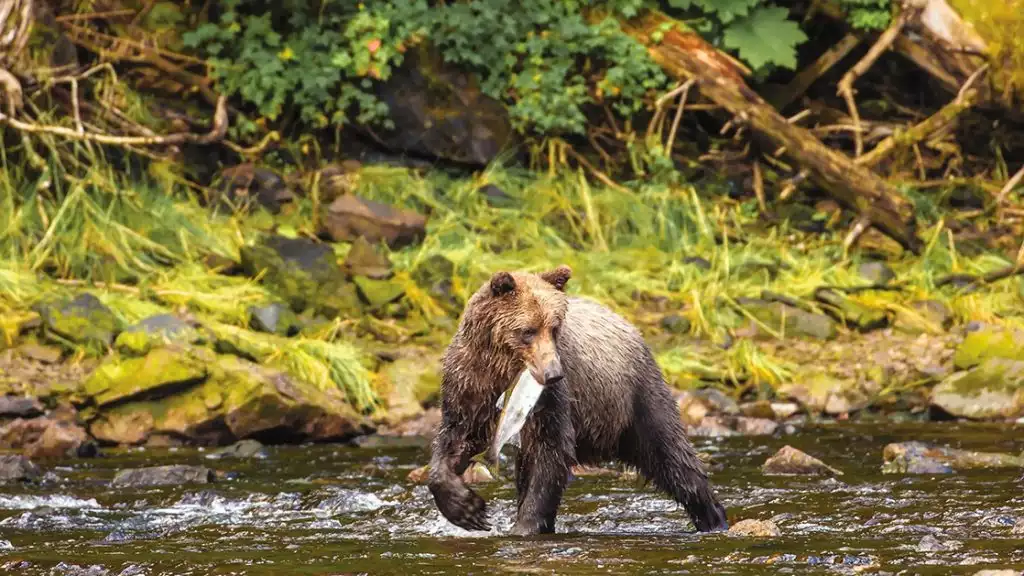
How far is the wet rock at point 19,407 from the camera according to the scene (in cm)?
1067

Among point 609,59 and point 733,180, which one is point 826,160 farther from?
point 609,59

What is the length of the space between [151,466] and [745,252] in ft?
A: 23.1

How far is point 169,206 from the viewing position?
13.9 meters

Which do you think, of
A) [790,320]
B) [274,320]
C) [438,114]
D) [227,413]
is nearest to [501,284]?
[227,413]

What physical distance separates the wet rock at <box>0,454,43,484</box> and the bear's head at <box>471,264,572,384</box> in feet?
11.3

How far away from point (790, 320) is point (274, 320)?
4.50 meters

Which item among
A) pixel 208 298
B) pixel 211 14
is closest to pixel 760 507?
pixel 208 298

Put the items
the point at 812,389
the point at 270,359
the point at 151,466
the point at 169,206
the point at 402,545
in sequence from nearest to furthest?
1. the point at 402,545
2. the point at 151,466
3. the point at 270,359
4. the point at 812,389
5. the point at 169,206

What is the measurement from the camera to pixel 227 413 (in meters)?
11.0

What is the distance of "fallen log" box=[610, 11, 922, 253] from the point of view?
15.3 metres

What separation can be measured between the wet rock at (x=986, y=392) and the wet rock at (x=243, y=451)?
5157 mm

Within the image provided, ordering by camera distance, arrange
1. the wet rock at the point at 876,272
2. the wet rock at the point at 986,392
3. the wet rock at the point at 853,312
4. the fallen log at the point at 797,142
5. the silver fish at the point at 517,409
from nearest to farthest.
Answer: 1. the silver fish at the point at 517,409
2. the wet rock at the point at 986,392
3. the wet rock at the point at 853,312
4. the wet rock at the point at 876,272
5. the fallen log at the point at 797,142

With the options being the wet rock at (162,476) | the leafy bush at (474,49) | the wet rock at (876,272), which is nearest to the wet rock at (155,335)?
the wet rock at (162,476)

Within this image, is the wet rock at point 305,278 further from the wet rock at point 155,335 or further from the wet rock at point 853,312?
the wet rock at point 853,312
